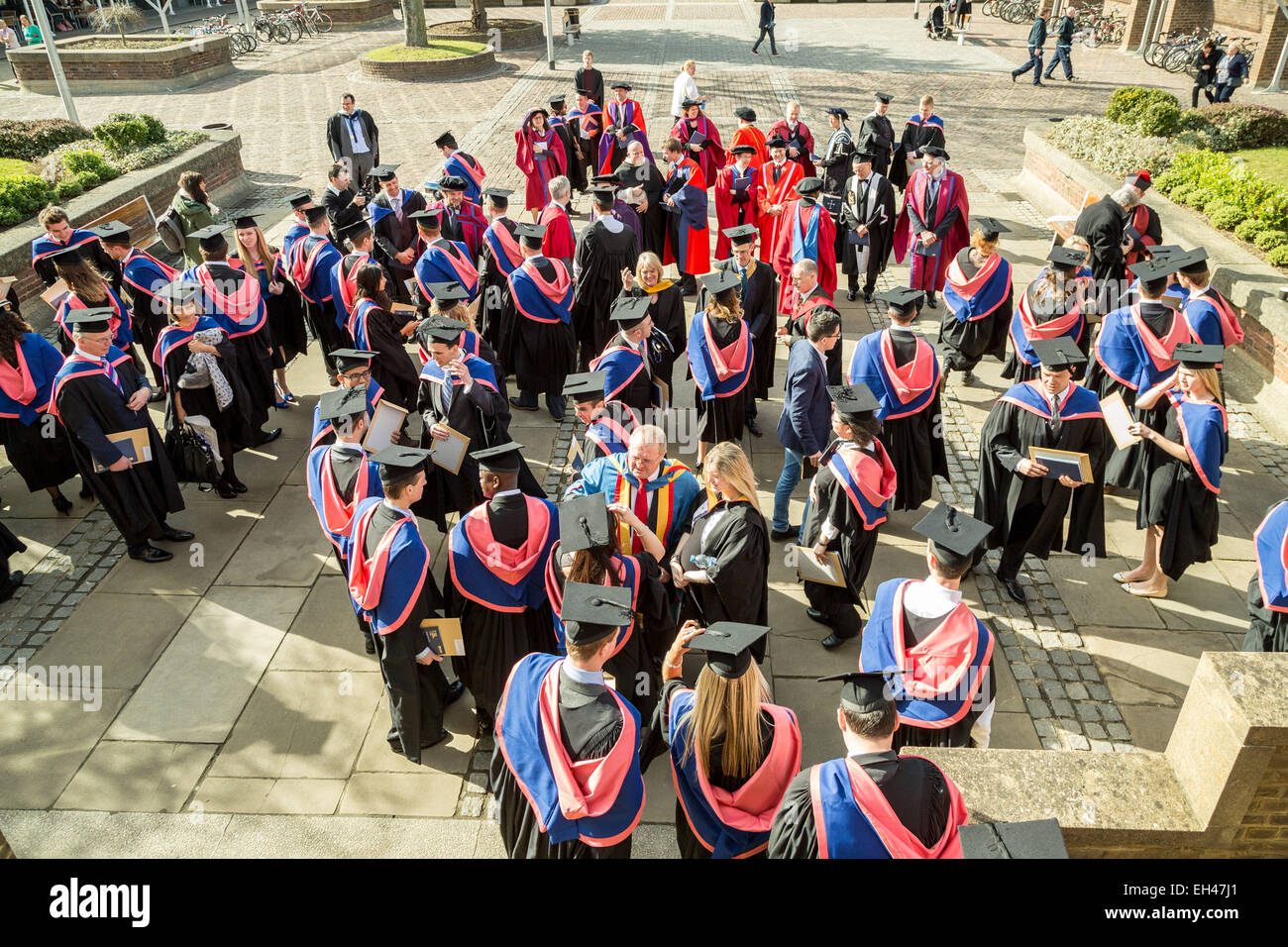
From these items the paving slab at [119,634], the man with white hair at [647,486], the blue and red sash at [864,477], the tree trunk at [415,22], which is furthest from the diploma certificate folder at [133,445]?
the tree trunk at [415,22]

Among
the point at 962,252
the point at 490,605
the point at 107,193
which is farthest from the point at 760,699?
the point at 107,193

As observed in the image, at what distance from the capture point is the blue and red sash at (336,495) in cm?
500

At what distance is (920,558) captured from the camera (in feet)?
21.0

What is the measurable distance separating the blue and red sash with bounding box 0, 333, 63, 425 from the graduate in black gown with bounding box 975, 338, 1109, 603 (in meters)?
6.70

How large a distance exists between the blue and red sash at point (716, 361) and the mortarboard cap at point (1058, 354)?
6.65ft

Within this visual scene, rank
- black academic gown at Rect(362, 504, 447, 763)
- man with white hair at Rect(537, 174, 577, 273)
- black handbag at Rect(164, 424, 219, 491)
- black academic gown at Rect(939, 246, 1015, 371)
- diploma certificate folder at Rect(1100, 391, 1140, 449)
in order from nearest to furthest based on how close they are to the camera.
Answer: black academic gown at Rect(362, 504, 447, 763) → diploma certificate folder at Rect(1100, 391, 1140, 449) → black handbag at Rect(164, 424, 219, 491) → black academic gown at Rect(939, 246, 1015, 371) → man with white hair at Rect(537, 174, 577, 273)

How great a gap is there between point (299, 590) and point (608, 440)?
8.41ft

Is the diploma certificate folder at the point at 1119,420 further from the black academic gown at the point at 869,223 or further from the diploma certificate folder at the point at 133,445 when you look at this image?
the diploma certificate folder at the point at 133,445

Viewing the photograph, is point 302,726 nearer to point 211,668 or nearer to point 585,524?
point 211,668

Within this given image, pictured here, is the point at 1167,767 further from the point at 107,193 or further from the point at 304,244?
the point at 107,193

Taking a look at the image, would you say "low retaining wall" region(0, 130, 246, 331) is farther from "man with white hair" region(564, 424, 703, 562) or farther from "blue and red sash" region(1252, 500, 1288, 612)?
"blue and red sash" region(1252, 500, 1288, 612)

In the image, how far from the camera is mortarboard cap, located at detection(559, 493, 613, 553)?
4082mm

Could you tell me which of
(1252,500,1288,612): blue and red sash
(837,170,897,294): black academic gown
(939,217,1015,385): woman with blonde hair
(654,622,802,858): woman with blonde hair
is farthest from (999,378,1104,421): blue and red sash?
(837,170,897,294): black academic gown

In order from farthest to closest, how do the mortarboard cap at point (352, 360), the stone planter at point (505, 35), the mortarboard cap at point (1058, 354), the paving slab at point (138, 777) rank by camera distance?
the stone planter at point (505, 35) → the mortarboard cap at point (352, 360) → the mortarboard cap at point (1058, 354) → the paving slab at point (138, 777)
